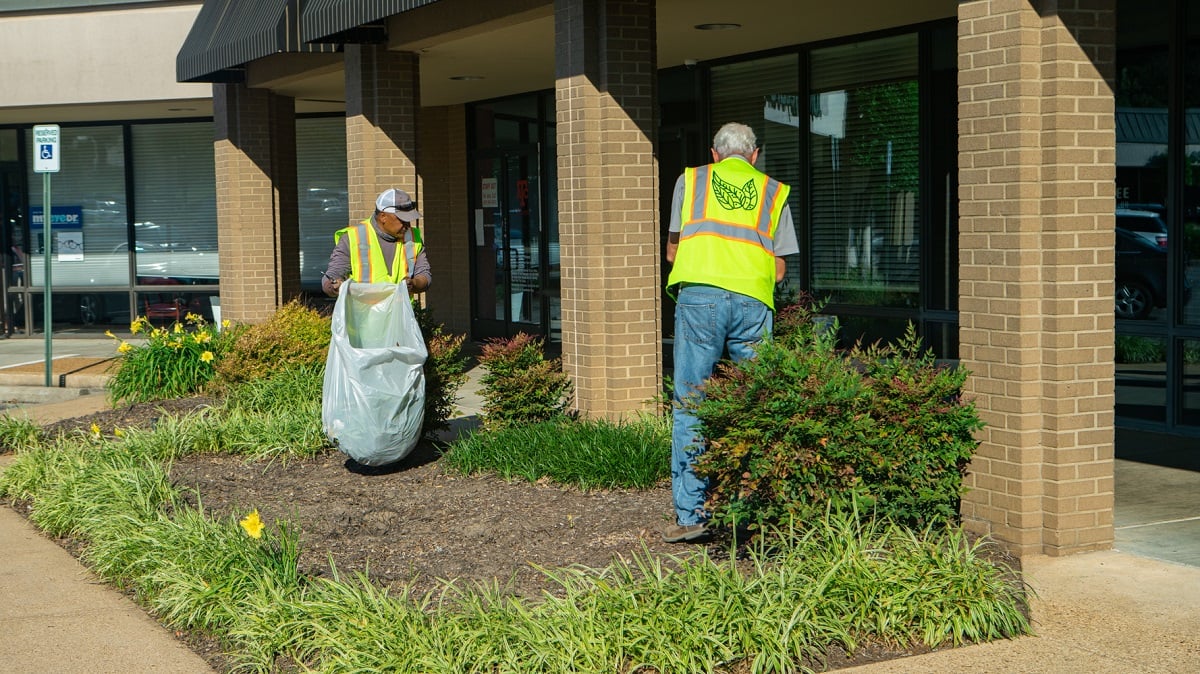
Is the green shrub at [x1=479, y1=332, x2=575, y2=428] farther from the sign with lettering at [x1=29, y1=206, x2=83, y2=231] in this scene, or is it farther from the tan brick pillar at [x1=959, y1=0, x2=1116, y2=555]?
the sign with lettering at [x1=29, y1=206, x2=83, y2=231]

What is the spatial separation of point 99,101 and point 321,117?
3.54 metres

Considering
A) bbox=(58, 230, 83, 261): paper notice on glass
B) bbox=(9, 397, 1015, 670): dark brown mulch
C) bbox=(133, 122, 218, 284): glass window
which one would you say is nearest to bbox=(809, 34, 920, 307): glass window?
bbox=(9, 397, 1015, 670): dark brown mulch

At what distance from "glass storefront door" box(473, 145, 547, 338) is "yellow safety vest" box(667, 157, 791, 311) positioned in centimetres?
1204

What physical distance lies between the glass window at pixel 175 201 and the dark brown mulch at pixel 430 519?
1306cm

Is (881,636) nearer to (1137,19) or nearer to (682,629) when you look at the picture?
(682,629)

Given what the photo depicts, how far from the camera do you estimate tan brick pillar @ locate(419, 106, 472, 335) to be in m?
20.5

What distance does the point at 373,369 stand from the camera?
29.1 feet

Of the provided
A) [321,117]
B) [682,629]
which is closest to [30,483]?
[682,629]

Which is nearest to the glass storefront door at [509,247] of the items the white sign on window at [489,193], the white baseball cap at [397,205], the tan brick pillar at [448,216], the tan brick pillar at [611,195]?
the white sign on window at [489,193]

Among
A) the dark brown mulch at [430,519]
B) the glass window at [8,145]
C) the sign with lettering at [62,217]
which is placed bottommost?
the dark brown mulch at [430,519]

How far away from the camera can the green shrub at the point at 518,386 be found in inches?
383

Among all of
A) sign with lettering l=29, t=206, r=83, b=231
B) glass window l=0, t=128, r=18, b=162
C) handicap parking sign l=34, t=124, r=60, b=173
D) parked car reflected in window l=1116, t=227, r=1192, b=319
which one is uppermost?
glass window l=0, t=128, r=18, b=162

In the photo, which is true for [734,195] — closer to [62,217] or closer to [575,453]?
[575,453]

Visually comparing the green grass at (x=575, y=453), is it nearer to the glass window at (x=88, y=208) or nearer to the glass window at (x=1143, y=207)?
the glass window at (x=1143, y=207)
